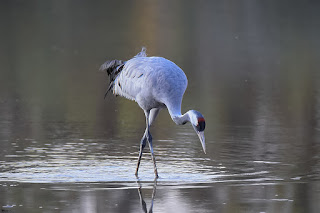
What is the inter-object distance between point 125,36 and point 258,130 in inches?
595

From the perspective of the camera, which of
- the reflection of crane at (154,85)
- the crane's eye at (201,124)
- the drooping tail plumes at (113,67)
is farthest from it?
the drooping tail plumes at (113,67)

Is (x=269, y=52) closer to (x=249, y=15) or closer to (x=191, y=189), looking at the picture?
(x=249, y=15)

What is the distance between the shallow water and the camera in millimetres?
9008

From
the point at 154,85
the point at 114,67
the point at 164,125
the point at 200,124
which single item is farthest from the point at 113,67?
the point at 200,124

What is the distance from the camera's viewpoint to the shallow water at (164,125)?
9008 mm

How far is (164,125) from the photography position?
549 inches

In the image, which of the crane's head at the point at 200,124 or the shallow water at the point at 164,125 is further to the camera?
the crane's head at the point at 200,124

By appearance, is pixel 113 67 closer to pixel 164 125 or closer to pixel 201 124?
pixel 164 125

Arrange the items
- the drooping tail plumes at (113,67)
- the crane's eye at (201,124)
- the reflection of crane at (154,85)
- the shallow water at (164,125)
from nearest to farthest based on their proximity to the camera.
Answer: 1. the shallow water at (164,125)
2. the crane's eye at (201,124)
3. the reflection of crane at (154,85)
4. the drooping tail plumes at (113,67)

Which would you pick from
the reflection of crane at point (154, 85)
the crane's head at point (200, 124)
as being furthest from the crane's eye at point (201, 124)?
the reflection of crane at point (154, 85)

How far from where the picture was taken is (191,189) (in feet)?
30.3

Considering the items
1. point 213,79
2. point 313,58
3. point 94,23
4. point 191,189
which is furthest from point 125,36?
point 191,189

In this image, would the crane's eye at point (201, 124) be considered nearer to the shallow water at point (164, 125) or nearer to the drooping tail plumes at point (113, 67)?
the shallow water at point (164, 125)

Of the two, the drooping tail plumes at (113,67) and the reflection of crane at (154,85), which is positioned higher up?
the drooping tail plumes at (113,67)
